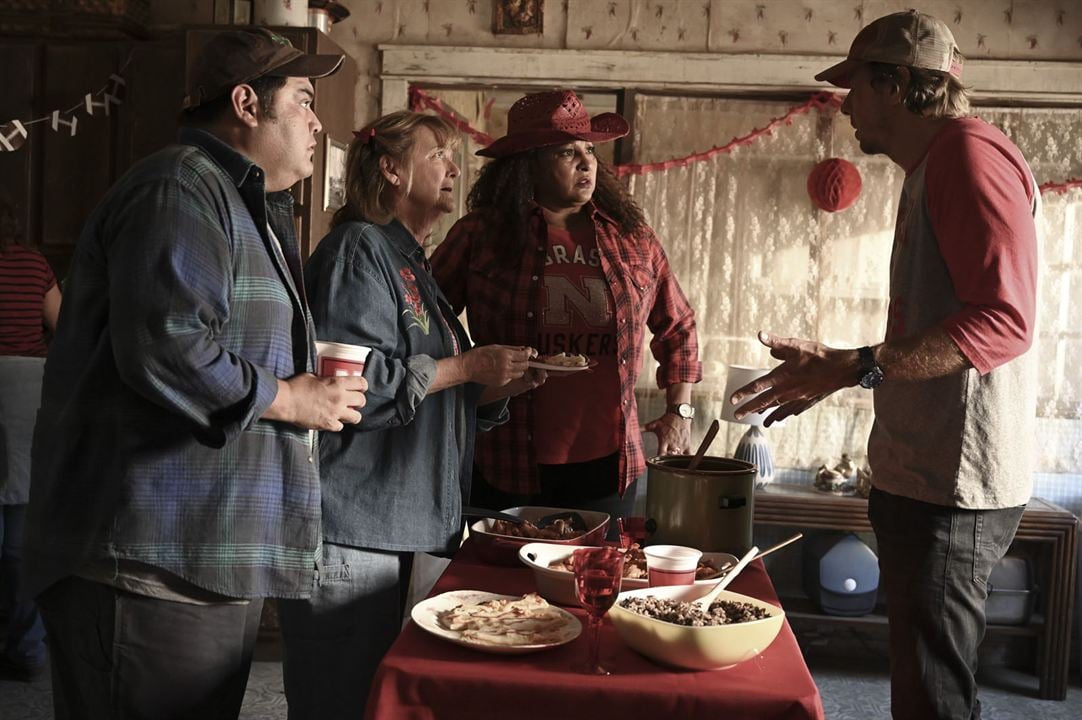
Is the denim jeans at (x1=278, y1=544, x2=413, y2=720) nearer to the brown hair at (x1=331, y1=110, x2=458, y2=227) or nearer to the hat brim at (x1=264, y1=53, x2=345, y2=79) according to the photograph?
the brown hair at (x1=331, y1=110, x2=458, y2=227)

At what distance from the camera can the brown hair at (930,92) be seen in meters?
2.06

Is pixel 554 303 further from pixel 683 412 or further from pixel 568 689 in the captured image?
pixel 568 689

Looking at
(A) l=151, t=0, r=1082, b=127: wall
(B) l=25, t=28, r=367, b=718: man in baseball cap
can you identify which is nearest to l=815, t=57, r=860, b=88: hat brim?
(B) l=25, t=28, r=367, b=718: man in baseball cap

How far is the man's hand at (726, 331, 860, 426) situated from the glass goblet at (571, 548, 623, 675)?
55 centimetres

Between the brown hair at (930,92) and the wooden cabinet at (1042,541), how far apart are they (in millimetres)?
2106

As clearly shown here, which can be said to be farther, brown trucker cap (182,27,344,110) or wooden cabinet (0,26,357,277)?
wooden cabinet (0,26,357,277)

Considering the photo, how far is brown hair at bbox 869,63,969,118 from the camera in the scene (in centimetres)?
206

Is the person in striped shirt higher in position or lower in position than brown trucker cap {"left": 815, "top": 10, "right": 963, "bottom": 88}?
lower

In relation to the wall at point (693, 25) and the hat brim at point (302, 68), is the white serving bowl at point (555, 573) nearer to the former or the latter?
the hat brim at point (302, 68)

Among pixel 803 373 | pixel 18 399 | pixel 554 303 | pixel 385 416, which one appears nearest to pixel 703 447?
pixel 803 373

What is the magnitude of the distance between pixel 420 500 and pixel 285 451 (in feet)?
1.53

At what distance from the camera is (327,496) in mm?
1932

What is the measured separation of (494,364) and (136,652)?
892 millimetres

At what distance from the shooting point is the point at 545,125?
2.67 metres
